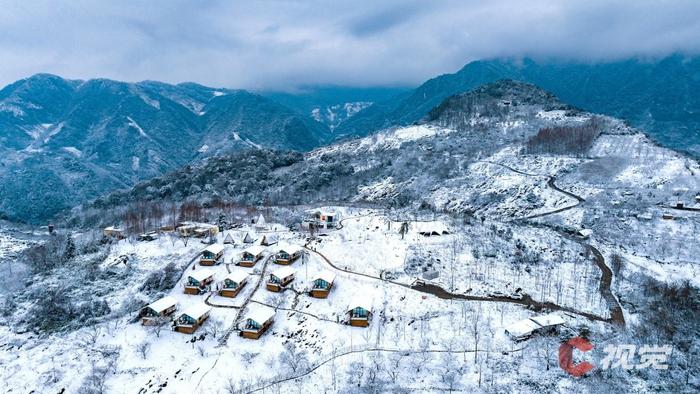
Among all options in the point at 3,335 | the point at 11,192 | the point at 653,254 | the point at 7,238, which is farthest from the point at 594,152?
the point at 11,192

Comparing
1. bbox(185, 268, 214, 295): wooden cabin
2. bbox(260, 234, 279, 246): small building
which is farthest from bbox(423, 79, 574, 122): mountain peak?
bbox(185, 268, 214, 295): wooden cabin

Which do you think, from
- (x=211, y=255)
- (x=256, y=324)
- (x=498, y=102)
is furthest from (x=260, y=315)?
(x=498, y=102)

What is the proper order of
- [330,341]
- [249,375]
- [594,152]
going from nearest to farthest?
[249,375] < [330,341] < [594,152]

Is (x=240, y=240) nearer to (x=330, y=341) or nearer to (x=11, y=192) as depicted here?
(x=330, y=341)

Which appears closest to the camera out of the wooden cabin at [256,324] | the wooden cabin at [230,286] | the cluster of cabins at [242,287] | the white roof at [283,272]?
Answer: the wooden cabin at [256,324]

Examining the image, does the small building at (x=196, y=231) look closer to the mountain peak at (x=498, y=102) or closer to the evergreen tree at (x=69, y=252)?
the evergreen tree at (x=69, y=252)

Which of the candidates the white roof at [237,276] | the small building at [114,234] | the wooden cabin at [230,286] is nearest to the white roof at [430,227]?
the white roof at [237,276]
